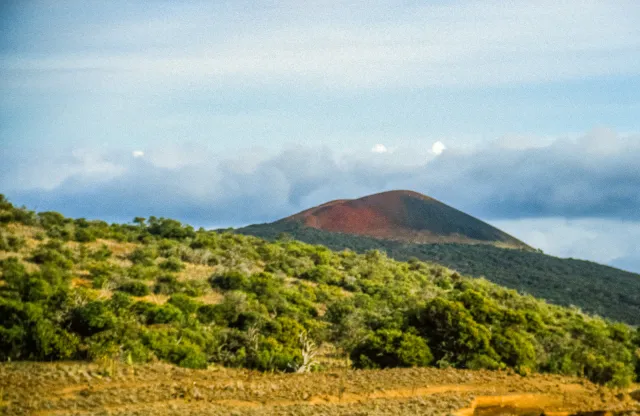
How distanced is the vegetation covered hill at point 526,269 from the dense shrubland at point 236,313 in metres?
18.0

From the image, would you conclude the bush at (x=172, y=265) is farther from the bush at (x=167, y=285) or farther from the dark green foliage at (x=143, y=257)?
the bush at (x=167, y=285)

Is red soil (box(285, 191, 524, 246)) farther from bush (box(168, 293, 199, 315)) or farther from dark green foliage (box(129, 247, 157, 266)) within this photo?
bush (box(168, 293, 199, 315))

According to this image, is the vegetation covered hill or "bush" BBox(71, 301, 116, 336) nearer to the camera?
"bush" BBox(71, 301, 116, 336)

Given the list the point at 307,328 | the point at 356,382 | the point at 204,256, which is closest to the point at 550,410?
the point at 356,382

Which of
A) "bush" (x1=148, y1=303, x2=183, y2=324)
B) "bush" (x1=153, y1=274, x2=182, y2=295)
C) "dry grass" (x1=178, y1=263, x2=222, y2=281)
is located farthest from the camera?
"dry grass" (x1=178, y1=263, x2=222, y2=281)

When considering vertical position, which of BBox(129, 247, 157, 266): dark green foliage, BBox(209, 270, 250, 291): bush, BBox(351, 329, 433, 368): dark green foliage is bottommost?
BBox(351, 329, 433, 368): dark green foliage

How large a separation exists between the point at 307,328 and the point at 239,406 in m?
11.8

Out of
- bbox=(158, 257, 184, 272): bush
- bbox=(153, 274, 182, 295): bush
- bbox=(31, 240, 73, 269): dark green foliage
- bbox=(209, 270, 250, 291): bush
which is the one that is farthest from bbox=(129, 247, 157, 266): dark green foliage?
bbox=(209, 270, 250, 291): bush

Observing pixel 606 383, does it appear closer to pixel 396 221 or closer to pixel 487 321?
pixel 487 321

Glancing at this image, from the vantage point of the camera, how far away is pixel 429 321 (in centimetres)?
2073

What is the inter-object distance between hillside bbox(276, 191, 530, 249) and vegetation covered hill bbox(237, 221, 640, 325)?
181 inches

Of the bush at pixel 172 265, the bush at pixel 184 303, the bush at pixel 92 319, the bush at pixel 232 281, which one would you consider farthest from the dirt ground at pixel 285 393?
the bush at pixel 172 265

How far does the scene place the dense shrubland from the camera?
18.4m

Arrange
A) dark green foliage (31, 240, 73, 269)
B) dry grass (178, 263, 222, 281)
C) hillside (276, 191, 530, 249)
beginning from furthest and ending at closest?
hillside (276, 191, 530, 249) → dry grass (178, 263, 222, 281) → dark green foliage (31, 240, 73, 269)
